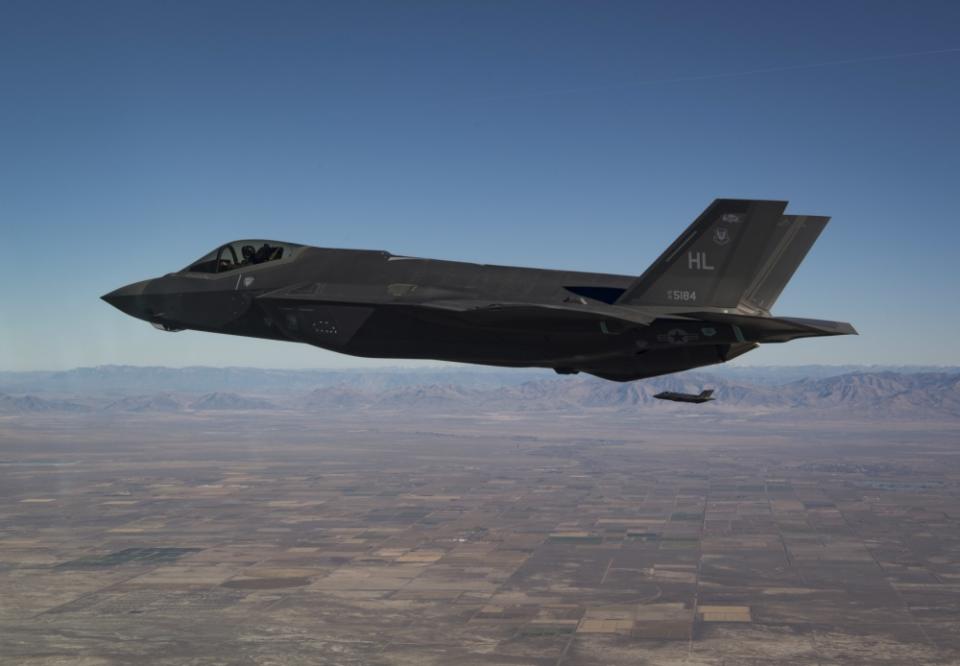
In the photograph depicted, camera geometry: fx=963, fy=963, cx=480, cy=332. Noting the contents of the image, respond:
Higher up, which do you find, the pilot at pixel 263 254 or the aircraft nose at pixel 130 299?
the pilot at pixel 263 254

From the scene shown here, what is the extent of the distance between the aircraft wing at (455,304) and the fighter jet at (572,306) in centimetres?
4

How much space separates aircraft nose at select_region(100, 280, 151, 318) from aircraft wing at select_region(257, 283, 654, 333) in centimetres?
559

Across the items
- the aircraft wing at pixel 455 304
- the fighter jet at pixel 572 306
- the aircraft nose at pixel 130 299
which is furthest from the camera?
the aircraft nose at pixel 130 299

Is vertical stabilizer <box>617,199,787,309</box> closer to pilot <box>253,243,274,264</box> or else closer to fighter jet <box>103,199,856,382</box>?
fighter jet <box>103,199,856,382</box>

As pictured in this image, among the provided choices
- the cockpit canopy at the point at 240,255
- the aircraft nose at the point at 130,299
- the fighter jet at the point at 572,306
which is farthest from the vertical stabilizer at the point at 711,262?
the aircraft nose at the point at 130,299

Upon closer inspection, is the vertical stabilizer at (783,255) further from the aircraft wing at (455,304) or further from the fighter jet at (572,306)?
the aircraft wing at (455,304)

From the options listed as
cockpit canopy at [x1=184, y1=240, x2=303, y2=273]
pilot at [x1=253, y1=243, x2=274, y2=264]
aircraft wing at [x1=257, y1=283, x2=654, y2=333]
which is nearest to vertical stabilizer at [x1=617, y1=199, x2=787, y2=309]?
aircraft wing at [x1=257, y1=283, x2=654, y2=333]

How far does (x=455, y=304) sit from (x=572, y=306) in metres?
3.37

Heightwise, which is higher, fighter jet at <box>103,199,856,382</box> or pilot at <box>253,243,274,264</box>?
pilot at <box>253,243,274,264</box>

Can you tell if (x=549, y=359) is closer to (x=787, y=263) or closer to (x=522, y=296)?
(x=522, y=296)

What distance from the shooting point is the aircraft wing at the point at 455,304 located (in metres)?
26.4

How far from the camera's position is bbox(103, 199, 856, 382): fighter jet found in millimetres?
27078

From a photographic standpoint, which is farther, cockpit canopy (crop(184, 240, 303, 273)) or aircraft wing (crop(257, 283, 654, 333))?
cockpit canopy (crop(184, 240, 303, 273))

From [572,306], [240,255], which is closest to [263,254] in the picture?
[240,255]
